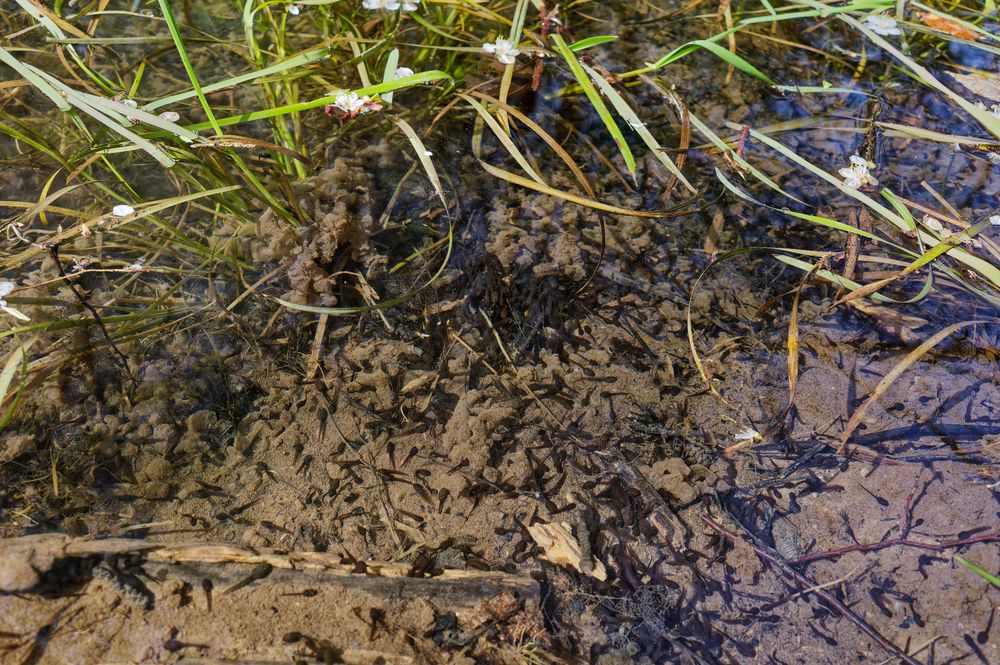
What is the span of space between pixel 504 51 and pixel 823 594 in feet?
6.27

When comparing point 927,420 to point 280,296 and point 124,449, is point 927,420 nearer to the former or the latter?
point 280,296

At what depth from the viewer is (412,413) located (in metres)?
1.66

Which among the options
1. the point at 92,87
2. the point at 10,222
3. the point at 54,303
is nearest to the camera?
the point at 54,303

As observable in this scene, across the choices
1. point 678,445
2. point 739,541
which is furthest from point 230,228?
point 739,541

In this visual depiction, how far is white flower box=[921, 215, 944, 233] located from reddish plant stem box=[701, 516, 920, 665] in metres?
1.26

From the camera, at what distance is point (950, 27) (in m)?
2.58

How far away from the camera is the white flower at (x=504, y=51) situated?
2230 millimetres

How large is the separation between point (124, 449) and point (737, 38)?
2.77 metres

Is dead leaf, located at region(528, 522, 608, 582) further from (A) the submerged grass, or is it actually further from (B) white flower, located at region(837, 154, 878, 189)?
(B) white flower, located at region(837, 154, 878, 189)

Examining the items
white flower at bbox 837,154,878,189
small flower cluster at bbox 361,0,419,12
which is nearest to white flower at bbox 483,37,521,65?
small flower cluster at bbox 361,0,419,12

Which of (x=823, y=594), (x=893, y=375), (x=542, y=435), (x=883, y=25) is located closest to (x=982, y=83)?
(x=883, y=25)

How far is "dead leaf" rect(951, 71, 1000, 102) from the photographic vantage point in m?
2.52

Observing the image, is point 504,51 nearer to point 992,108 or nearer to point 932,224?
point 932,224

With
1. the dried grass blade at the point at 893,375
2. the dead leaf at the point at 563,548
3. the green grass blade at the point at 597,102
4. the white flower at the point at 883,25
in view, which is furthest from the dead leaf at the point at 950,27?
the dead leaf at the point at 563,548
